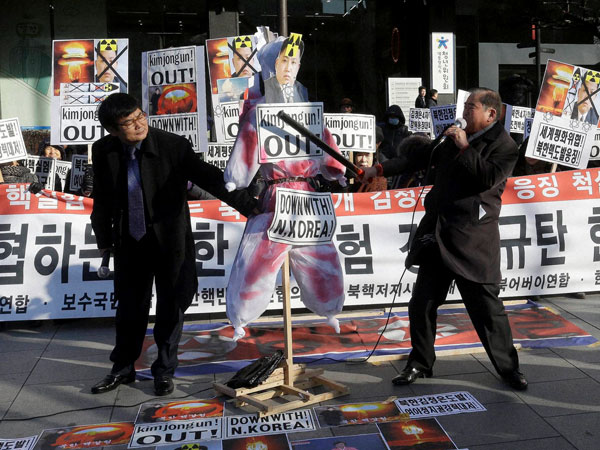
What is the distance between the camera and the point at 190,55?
25.0 feet

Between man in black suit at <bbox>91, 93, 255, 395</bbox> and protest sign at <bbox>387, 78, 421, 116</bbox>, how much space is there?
39.8 feet

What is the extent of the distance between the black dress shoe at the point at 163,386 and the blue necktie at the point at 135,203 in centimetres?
94

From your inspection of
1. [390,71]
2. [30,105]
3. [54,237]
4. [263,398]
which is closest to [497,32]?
[390,71]

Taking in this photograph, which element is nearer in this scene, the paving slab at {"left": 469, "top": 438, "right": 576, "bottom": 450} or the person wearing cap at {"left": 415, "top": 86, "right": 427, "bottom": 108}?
the paving slab at {"left": 469, "top": 438, "right": 576, "bottom": 450}

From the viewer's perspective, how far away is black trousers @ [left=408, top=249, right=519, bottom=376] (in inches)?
183

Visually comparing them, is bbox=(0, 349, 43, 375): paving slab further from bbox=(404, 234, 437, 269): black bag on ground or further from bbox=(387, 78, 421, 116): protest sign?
bbox=(387, 78, 421, 116): protest sign

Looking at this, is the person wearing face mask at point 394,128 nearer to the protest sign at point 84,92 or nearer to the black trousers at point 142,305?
the protest sign at point 84,92

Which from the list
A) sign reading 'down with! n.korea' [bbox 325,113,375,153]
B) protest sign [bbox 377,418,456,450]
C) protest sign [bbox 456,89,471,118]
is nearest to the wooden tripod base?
protest sign [bbox 377,418,456,450]

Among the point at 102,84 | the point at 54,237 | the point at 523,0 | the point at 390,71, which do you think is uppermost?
the point at 523,0

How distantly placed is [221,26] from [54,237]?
28.8 ft

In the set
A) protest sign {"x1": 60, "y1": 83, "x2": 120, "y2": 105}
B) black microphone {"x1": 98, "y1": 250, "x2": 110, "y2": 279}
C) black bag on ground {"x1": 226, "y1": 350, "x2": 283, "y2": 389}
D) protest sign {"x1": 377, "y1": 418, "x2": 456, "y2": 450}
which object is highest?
protest sign {"x1": 60, "y1": 83, "x2": 120, "y2": 105}

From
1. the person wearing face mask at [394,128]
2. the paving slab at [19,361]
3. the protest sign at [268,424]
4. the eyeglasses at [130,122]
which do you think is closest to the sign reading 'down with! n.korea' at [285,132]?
the eyeglasses at [130,122]

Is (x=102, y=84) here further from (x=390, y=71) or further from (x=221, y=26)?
(x=390, y=71)

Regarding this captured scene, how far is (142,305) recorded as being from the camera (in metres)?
4.94
